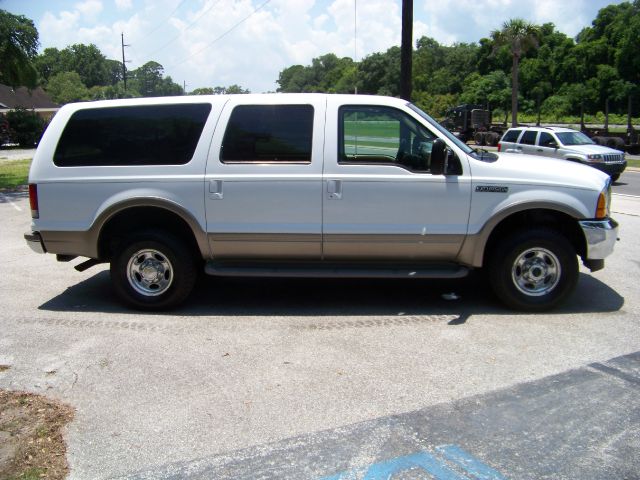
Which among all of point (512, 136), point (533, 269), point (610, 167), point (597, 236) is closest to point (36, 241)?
point (533, 269)

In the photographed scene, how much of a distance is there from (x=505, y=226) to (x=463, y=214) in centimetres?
55

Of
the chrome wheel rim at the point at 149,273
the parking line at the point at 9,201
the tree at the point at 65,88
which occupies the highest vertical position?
the tree at the point at 65,88

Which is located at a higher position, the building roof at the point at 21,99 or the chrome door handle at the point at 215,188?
the building roof at the point at 21,99

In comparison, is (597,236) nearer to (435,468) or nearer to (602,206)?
(602,206)

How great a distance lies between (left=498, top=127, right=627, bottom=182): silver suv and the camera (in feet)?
56.2

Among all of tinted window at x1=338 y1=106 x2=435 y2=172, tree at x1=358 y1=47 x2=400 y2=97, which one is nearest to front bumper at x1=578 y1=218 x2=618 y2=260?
tinted window at x1=338 y1=106 x2=435 y2=172

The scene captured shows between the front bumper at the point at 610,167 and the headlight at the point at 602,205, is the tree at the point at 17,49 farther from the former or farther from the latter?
the headlight at the point at 602,205

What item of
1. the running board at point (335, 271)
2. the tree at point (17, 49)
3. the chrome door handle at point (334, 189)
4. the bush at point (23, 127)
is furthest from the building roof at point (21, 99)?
the chrome door handle at point (334, 189)

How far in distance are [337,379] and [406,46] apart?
9720 mm

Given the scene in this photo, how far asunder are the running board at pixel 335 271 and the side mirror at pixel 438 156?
950mm

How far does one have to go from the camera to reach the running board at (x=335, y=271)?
5645 millimetres

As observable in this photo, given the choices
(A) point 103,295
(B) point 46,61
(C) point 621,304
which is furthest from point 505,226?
(B) point 46,61

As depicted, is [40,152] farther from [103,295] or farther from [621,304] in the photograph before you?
[621,304]

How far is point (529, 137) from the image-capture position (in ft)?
60.7
